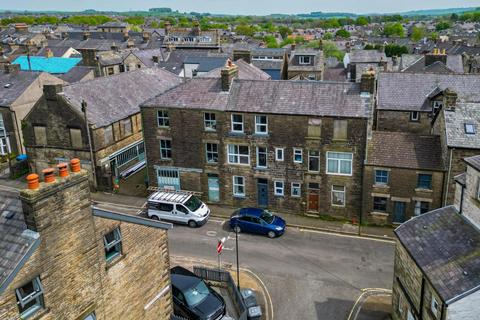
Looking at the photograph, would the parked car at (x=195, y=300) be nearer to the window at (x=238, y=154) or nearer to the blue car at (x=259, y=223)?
the blue car at (x=259, y=223)

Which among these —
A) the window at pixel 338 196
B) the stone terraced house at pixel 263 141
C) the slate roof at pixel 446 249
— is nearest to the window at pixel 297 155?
the stone terraced house at pixel 263 141

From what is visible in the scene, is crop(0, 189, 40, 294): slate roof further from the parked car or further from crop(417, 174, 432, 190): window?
crop(417, 174, 432, 190): window

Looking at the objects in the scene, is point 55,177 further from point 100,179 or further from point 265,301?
point 100,179

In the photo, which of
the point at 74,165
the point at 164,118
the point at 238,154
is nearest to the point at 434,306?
the point at 74,165

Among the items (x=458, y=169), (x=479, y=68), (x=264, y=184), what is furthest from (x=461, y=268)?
(x=479, y=68)

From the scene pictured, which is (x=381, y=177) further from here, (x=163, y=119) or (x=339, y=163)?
(x=163, y=119)

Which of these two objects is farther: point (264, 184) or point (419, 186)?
point (264, 184)
